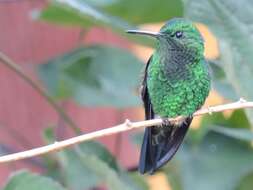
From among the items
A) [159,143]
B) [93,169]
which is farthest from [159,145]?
[93,169]

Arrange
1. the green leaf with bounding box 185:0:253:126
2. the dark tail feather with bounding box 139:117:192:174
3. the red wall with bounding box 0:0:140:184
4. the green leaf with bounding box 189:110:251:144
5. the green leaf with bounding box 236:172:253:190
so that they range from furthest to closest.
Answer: the red wall with bounding box 0:0:140:184
the green leaf with bounding box 189:110:251:144
the green leaf with bounding box 236:172:253:190
the green leaf with bounding box 185:0:253:126
the dark tail feather with bounding box 139:117:192:174

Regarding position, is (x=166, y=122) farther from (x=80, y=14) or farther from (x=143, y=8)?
(x=143, y=8)

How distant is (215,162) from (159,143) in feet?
1.94

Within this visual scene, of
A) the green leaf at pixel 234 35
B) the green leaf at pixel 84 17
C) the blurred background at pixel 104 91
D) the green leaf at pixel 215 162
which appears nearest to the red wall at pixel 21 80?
the blurred background at pixel 104 91

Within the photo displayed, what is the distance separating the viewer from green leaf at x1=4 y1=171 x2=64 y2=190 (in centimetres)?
101

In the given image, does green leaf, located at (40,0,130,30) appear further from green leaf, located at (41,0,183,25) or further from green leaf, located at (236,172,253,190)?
green leaf, located at (236,172,253,190)

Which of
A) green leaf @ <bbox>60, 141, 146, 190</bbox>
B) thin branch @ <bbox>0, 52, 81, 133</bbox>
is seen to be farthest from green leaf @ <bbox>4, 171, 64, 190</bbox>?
thin branch @ <bbox>0, 52, 81, 133</bbox>

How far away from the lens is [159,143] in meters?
0.99


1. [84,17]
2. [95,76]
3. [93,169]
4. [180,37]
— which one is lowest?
[95,76]

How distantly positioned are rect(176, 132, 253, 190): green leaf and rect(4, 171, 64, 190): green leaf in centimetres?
51

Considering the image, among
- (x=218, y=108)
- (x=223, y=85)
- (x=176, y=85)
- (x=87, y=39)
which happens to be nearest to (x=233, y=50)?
(x=176, y=85)

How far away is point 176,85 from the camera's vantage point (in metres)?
Answer: 1.04

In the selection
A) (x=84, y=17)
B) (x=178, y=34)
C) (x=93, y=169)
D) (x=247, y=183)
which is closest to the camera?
(x=178, y=34)

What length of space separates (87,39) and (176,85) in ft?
3.74
